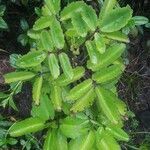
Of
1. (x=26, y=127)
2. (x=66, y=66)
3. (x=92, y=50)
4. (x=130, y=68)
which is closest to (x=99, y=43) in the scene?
(x=92, y=50)

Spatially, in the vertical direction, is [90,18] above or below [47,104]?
above

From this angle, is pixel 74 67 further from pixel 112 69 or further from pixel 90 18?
pixel 90 18

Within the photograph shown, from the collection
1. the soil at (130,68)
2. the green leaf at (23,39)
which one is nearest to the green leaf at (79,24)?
the green leaf at (23,39)

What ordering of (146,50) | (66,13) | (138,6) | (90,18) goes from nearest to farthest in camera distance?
(90,18), (66,13), (138,6), (146,50)

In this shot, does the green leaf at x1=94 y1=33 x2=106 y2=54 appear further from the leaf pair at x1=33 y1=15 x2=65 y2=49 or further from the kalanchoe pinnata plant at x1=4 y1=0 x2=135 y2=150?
the leaf pair at x1=33 y1=15 x2=65 y2=49

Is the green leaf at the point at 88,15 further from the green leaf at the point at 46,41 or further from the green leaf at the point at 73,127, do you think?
the green leaf at the point at 73,127

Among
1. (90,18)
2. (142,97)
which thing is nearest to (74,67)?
(90,18)

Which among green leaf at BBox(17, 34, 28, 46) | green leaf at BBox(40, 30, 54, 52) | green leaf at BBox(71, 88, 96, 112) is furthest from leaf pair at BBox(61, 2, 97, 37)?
green leaf at BBox(17, 34, 28, 46)
